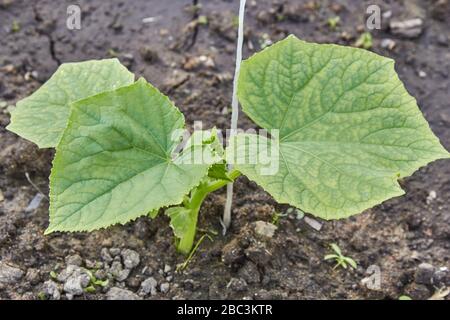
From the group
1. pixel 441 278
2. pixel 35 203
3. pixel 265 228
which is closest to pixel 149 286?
pixel 265 228

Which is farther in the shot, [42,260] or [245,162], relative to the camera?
[42,260]

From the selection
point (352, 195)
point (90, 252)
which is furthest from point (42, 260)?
point (352, 195)

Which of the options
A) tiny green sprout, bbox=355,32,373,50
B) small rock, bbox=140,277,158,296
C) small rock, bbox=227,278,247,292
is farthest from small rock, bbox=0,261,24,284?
tiny green sprout, bbox=355,32,373,50

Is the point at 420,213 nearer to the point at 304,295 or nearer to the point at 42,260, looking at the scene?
the point at 304,295

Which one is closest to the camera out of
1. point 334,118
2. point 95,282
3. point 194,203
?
point 334,118

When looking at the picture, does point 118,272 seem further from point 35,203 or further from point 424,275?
point 424,275

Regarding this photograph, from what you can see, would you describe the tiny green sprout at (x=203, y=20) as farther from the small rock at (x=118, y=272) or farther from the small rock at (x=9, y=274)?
the small rock at (x=9, y=274)
